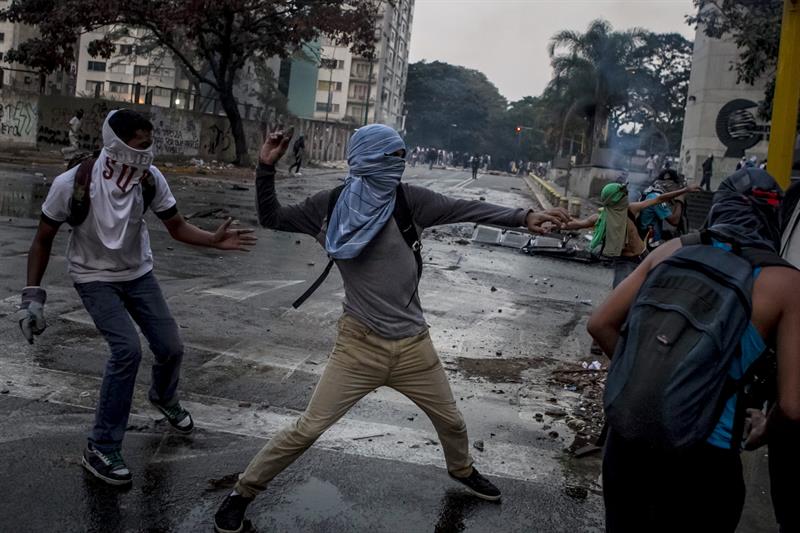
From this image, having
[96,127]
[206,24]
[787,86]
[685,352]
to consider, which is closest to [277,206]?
[685,352]

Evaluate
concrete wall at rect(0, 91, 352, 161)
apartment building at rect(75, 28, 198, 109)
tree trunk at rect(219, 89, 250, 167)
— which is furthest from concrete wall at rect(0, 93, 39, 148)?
tree trunk at rect(219, 89, 250, 167)

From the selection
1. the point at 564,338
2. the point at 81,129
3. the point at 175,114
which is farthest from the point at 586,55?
the point at 564,338

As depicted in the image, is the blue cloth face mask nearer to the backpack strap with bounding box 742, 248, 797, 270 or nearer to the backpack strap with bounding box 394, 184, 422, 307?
the backpack strap with bounding box 394, 184, 422, 307

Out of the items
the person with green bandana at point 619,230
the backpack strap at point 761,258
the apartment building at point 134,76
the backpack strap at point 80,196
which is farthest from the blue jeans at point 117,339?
the apartment building at point 134,76

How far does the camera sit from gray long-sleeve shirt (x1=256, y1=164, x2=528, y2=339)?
388 centimetres

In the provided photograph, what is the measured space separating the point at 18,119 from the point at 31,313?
30.2m

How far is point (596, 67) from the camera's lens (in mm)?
52000

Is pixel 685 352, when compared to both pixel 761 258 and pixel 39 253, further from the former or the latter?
pixel 39 253

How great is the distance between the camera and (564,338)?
9.10 metres

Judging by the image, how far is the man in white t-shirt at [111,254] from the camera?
427cm

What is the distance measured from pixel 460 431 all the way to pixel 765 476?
206cm

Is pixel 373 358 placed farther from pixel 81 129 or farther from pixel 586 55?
pixel 586 55

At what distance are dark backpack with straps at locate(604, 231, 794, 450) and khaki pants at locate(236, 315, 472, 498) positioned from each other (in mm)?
1461

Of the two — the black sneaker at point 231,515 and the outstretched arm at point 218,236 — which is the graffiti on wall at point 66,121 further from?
the black sneaker at point 231,515
